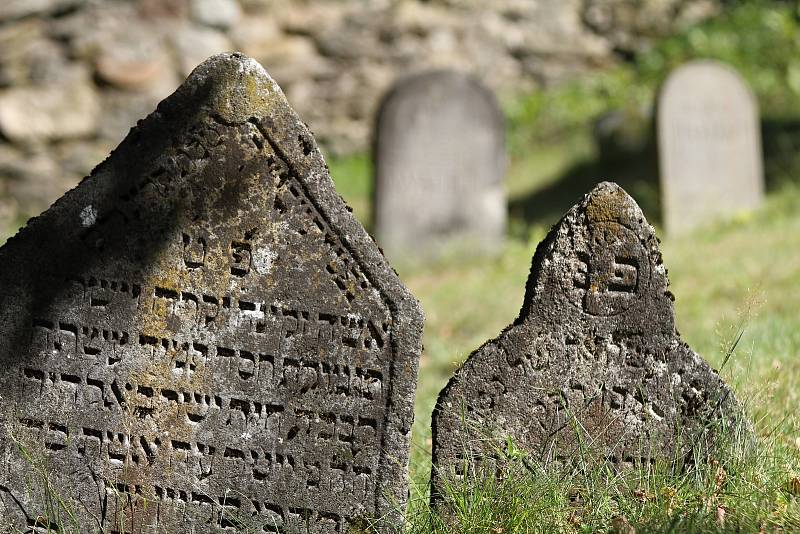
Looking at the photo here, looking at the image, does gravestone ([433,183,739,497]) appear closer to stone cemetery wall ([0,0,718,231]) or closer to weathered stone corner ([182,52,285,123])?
weathered stone corner ([182,52,285,123])

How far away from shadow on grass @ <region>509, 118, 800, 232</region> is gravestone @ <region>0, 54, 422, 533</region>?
682 cm

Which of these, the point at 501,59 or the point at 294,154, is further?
the point at 501,59

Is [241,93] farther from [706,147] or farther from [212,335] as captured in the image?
[706,147]

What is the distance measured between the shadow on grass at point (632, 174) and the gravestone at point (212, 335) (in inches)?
269

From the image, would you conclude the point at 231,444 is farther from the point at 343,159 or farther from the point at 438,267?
the point at 343,159

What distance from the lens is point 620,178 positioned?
33.9ft

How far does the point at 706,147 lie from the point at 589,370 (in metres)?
6.76

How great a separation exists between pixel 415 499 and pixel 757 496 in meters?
0.90

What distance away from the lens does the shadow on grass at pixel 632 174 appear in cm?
939

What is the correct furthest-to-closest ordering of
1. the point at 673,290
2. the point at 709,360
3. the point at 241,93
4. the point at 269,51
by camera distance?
the point at 269,51 → the point at 673,290 → the point at 709,360 → the point at 241,93

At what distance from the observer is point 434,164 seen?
9047mm

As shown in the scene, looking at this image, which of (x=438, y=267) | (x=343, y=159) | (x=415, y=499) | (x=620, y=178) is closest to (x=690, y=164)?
(x=620, y=178)

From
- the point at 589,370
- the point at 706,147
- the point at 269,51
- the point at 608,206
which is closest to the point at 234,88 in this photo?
the point at 608,206

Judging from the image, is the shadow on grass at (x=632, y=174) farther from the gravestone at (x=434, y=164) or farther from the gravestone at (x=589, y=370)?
the gravestone at (x=589, y=370)
